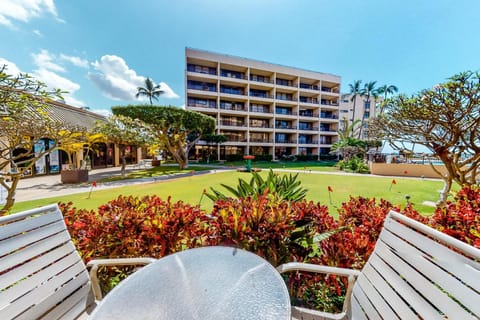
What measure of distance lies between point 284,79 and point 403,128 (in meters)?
34.4

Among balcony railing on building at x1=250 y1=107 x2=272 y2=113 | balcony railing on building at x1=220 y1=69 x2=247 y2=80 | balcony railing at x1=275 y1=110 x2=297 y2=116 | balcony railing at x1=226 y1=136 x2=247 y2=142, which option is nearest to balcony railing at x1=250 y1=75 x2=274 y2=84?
balcony railing on building at x1=220 y1=69 x2=247 y2=80

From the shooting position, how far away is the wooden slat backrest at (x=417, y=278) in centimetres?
90

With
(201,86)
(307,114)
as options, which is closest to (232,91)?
(201,86)

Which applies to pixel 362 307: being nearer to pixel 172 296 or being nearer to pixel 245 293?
pixel 245 293

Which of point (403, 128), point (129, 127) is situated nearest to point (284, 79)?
point (129, 127)

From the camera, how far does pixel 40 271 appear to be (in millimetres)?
1411

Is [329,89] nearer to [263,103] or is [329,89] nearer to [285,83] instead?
[285,83]

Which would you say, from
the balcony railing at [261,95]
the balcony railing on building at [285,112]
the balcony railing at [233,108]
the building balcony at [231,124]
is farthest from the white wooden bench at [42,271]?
the balcony railing on building at [285,112]

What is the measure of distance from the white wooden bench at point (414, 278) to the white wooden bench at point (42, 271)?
1740mm

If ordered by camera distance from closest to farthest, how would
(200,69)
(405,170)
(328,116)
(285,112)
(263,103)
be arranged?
(405,170)
(200,69)
(263,103)
(285,112)
(328,116)

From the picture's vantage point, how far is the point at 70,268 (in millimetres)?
1604

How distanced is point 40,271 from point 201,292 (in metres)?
1.20

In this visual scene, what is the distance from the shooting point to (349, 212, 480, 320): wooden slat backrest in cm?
90

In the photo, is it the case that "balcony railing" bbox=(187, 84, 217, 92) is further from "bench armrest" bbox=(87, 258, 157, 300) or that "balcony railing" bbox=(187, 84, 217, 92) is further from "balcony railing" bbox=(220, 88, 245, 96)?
"bench armrest" bbox=(87, 258, 157, 300)
